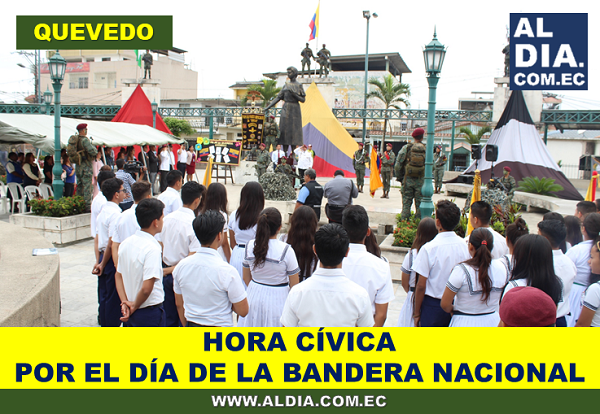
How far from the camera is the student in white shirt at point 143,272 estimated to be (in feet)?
11.5

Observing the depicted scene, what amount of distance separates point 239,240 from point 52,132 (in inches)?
373

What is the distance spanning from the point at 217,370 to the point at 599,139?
152ft

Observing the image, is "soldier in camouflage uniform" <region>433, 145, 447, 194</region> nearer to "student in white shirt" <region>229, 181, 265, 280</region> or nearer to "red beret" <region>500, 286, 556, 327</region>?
"student in white shirt" <region>229, 181, 265, 280</region>

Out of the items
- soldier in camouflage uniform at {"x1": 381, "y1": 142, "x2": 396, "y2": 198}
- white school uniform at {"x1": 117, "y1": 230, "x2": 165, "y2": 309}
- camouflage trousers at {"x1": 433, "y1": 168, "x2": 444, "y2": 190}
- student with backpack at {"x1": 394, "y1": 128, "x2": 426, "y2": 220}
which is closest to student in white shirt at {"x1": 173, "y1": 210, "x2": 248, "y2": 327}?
white school uniform at {"x1": 117, "y1": 230, "x2": 165, "y2": 309}

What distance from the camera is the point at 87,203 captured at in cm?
1020

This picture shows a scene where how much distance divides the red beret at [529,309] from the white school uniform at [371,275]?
96cm

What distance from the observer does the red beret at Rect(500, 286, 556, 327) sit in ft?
7.32

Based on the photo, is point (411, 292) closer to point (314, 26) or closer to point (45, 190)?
point (45, 190)

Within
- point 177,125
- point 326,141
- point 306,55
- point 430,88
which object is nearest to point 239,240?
point 430,88

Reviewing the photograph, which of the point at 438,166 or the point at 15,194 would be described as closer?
the point at 15,194

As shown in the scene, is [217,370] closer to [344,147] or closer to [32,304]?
[32,304]

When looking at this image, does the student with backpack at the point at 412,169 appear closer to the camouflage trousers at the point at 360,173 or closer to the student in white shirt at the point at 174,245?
the student in white shirt at the point at 174,245

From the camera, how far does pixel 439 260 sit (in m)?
3.82
